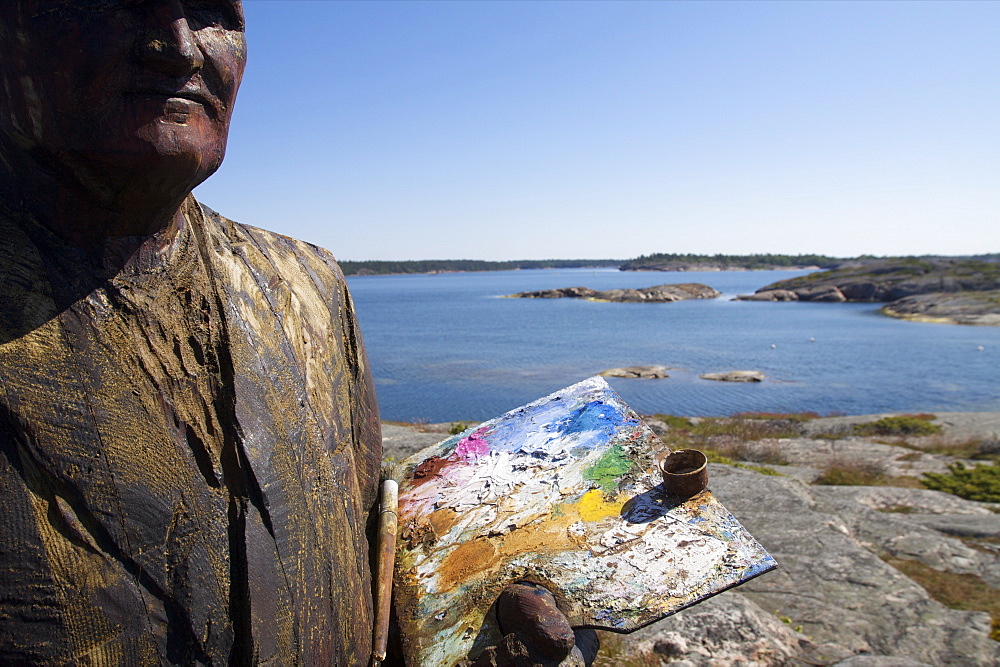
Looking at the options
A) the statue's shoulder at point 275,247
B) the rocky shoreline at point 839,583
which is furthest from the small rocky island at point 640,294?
the statue's shoulder at point 275,247

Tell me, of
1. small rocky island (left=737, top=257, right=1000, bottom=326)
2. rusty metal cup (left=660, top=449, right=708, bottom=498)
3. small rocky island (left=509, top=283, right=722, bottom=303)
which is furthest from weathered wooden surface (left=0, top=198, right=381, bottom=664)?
small rocky island (left=509, top=283, right=722, bottom=303)

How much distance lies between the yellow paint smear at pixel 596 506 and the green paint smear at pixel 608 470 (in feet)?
0.18

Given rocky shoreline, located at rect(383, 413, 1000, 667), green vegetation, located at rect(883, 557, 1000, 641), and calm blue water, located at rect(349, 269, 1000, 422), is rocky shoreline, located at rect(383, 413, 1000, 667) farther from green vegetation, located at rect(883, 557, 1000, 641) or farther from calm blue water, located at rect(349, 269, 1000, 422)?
calm blue water, located at rect(349, 269, 1000, 422)

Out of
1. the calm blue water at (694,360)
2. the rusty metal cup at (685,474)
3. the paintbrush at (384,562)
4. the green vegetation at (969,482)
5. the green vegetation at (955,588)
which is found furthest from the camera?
the calm blue water at (694,360)

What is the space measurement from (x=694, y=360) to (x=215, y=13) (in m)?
32.8

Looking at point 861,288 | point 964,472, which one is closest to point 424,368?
point 964,472

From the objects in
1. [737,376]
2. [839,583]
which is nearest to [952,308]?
[737,376]

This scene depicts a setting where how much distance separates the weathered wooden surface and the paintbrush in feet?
0.57

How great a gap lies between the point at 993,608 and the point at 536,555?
4922 millimetres

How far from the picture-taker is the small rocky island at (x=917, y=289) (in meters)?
47.8

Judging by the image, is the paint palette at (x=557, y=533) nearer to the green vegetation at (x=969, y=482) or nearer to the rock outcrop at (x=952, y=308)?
the green vegetation at (x=969, y=482)

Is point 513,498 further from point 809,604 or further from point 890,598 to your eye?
point 890,598

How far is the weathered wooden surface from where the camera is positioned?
4.61ft

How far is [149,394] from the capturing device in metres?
1.57
